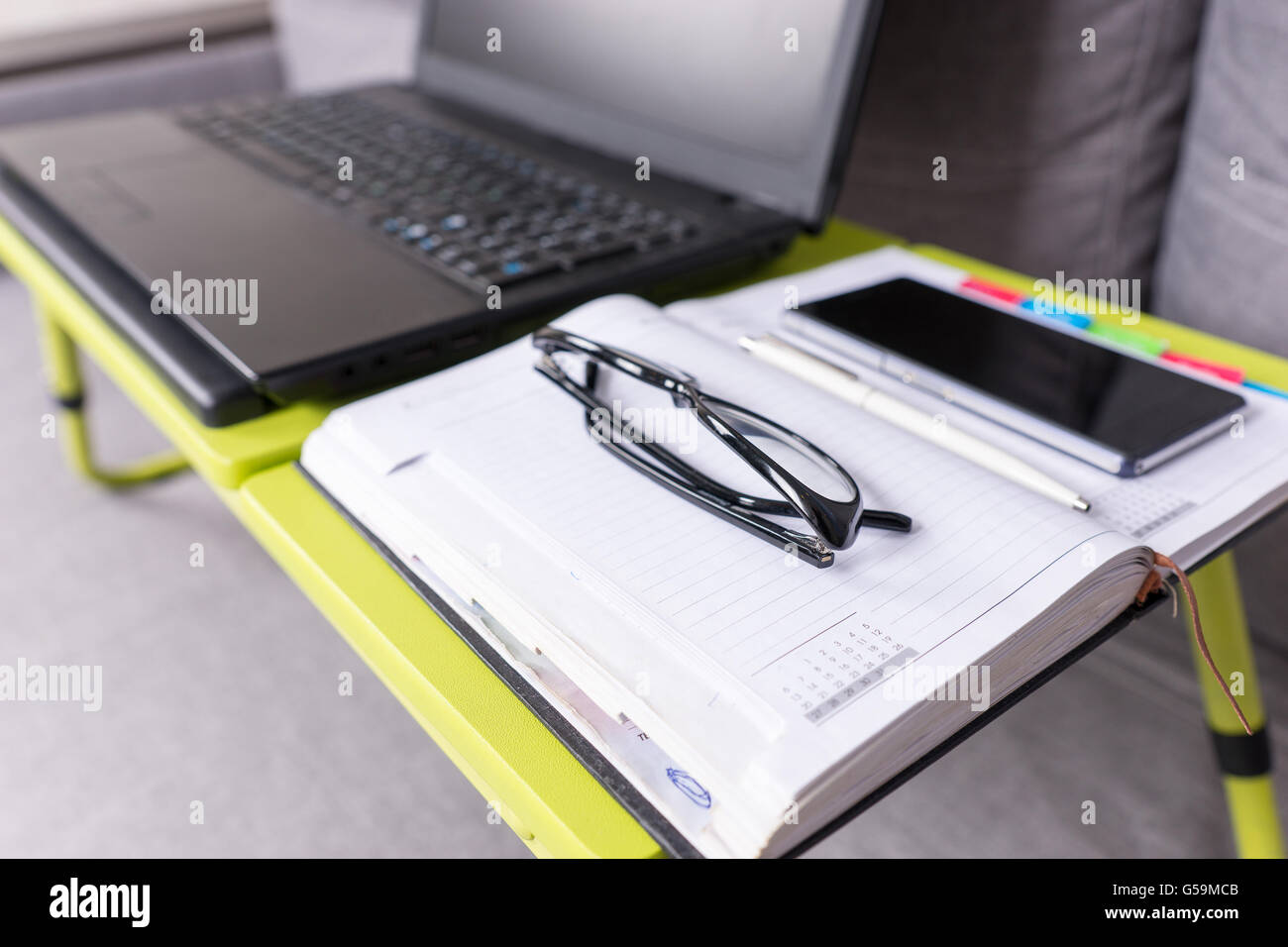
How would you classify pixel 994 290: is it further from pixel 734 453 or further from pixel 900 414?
pixel 734 453

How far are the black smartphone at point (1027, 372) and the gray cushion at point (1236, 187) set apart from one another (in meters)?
0.29

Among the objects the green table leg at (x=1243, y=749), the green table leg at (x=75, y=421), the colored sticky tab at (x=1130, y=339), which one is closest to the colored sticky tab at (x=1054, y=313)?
the colored sticky tab at (x=1130, y=339)

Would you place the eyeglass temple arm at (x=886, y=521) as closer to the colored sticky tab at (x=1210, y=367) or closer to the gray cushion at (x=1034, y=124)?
the colored sticky tab at (x=1210, y=367)

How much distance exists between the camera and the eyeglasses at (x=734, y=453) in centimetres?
35

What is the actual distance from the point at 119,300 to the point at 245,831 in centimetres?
56

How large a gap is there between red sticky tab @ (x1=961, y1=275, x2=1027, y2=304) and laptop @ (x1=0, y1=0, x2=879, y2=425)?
0.11 metres

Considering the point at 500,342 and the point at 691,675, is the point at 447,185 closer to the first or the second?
the point at 500,342

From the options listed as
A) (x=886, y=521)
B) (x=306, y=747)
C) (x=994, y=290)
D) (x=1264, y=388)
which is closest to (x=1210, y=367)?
(x=1264, y=388)

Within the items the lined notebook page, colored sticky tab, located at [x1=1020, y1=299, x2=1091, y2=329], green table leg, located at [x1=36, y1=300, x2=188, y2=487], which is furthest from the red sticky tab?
green table leg, located at [x1=36, y1=300, x2=188, y2=487]

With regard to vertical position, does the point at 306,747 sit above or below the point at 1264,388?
below

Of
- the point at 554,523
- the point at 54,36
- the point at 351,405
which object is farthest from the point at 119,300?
the point at 54,36

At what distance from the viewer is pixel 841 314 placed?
0.56m

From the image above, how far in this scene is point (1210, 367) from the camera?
535 millimetres

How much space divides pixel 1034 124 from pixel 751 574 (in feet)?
2.20
